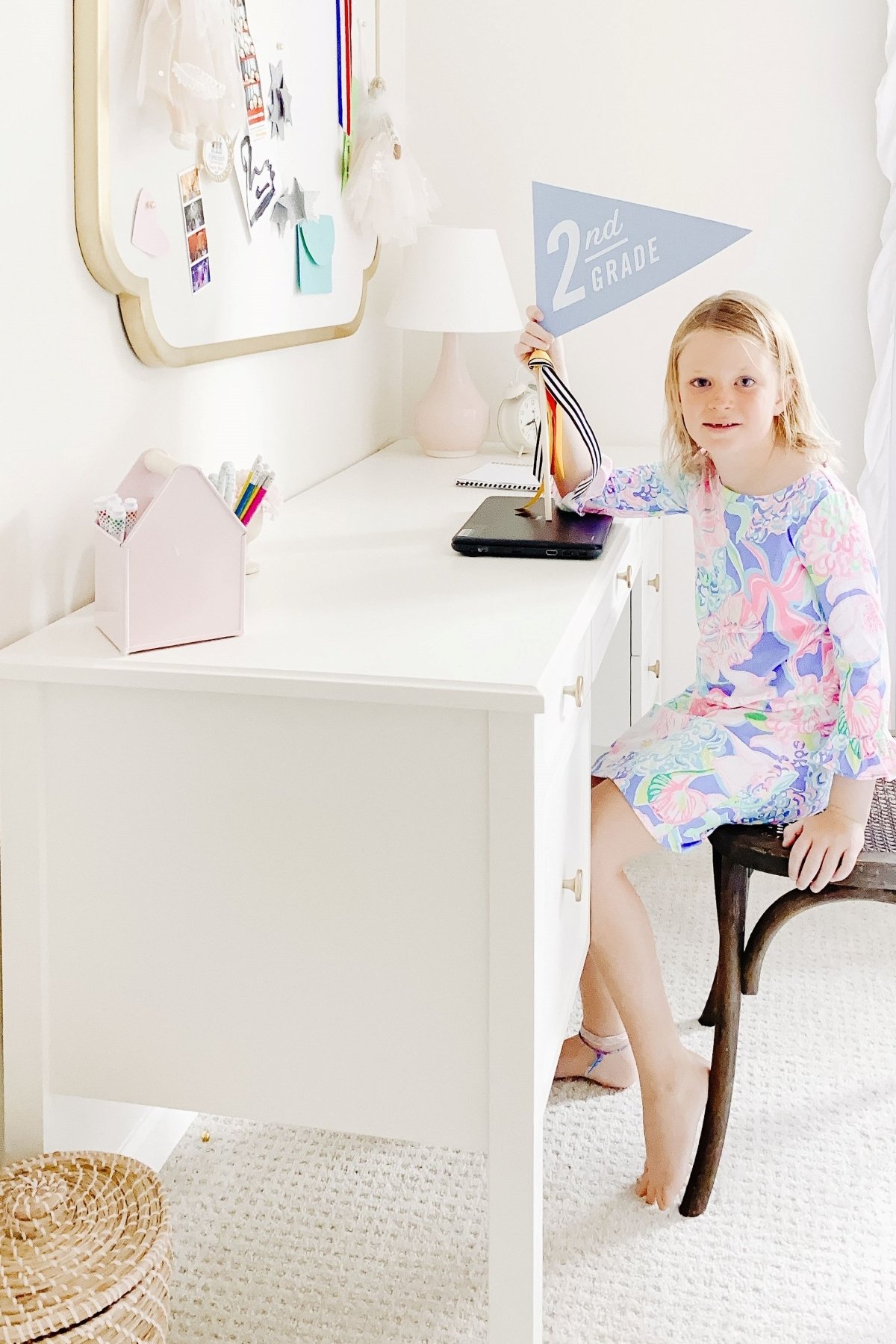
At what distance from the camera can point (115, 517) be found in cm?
126

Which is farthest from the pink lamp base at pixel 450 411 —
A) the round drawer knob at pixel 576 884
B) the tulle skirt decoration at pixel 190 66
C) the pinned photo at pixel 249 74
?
the round drawer knob at pixel 576 884

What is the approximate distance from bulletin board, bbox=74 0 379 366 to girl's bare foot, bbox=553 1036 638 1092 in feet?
3.60

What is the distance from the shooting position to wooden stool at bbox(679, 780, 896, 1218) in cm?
155

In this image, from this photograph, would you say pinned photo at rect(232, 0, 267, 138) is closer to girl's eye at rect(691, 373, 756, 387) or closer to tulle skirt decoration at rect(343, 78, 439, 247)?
tulle skirt decoration at rect(343, 78, 439, 247)

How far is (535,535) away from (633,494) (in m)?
0.19

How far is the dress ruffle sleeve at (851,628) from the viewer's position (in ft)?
4.84

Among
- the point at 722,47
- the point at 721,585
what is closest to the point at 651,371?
the point at 722,47

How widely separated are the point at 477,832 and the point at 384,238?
1.48 m

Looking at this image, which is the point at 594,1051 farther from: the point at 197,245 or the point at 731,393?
the point at 197,245

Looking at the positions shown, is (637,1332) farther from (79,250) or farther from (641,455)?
(641,455)

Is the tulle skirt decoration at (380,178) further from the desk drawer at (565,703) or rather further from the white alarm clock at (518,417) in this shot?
the desk drawer at (565,703)

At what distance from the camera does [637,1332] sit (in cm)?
140

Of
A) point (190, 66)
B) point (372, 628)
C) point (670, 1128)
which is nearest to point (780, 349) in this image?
point (372, 628)

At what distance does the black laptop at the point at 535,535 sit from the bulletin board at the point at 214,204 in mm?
410
